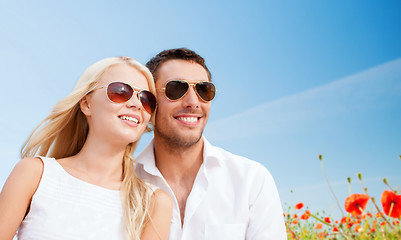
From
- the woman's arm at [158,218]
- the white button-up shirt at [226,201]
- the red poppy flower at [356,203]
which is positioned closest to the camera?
the woman's arm at [158,218]

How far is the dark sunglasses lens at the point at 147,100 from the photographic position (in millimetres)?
3032

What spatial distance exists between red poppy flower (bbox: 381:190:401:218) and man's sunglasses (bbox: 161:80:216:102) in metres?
1.86

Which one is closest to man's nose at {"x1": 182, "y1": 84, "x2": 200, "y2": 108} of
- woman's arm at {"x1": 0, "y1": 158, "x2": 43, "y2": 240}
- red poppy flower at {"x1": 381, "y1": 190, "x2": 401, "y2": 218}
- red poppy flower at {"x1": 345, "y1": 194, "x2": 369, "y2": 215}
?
woman's arm at {"x1": 0, "y1": 158, "x2": 43, "y2": 240}

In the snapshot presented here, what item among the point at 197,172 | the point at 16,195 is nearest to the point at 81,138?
the point at 16,195

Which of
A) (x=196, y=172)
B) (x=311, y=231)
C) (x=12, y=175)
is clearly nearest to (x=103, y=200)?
(x=12, y=175)

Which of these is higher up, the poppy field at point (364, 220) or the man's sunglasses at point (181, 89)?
the man's sunglasses at point (181, 89)

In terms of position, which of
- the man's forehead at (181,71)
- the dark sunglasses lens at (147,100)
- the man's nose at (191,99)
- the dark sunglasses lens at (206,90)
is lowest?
the dark sunglasses lens at (147,100)

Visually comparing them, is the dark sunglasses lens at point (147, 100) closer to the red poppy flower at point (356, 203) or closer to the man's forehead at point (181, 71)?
the man's forehead at point (181, 71)

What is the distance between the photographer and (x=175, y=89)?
12.1 feet

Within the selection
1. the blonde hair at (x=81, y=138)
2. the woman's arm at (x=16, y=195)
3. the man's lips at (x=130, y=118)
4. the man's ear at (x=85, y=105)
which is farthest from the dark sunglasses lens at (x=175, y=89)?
the woman's arm at (x=16, y=195)

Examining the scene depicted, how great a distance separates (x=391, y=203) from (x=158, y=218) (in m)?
2.17

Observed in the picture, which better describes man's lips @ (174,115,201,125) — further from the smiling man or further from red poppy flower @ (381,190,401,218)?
red poppy flower @ (381,190,401,218)

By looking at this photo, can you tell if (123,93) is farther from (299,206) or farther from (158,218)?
(299,206)

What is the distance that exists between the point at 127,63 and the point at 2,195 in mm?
1257
